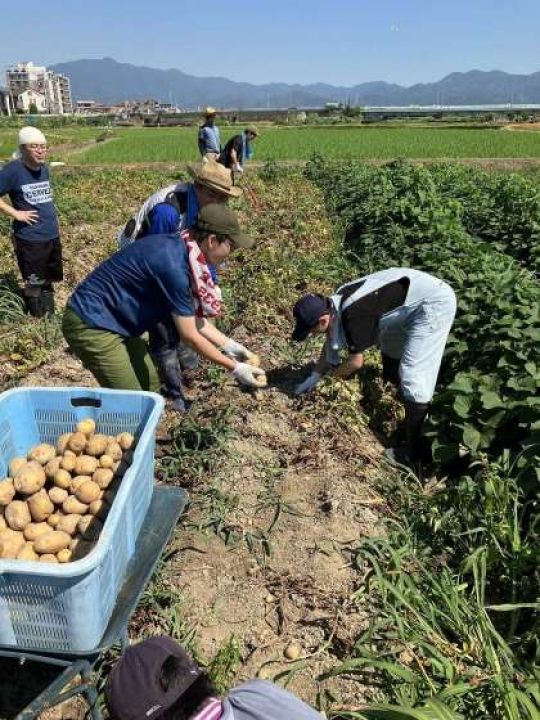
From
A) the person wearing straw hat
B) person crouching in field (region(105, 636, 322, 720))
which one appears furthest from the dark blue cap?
the person wearing straw hat

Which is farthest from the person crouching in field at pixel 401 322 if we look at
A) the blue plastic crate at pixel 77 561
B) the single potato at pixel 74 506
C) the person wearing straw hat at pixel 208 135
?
the person wearing straw hat at pixel 208 135

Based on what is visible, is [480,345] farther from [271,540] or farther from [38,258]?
[38,258]

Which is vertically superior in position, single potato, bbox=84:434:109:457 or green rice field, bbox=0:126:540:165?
single potato, bbox=84:434:109:457

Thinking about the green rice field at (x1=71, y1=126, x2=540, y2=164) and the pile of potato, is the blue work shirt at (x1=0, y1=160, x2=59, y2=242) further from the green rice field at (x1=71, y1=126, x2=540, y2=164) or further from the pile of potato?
the green rice field at (x1=71, y1=126, x2=540, y2=164)

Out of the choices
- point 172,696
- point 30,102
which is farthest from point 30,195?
point 30,102

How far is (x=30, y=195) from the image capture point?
5836mm

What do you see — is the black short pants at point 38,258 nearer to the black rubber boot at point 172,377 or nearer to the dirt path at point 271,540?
the black rubber boot at point 172,377

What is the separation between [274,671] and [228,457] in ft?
4.54

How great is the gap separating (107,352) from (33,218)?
3.23 meters

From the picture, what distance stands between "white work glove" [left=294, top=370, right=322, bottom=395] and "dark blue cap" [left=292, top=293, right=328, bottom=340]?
1.77ft

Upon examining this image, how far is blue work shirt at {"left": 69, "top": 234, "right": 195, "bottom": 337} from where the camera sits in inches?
118

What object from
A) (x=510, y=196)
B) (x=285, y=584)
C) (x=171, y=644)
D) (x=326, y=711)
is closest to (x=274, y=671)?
(x=326, y=711)

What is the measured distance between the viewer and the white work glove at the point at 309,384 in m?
4.27

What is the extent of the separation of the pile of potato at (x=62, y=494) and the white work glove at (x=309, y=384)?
186cm
